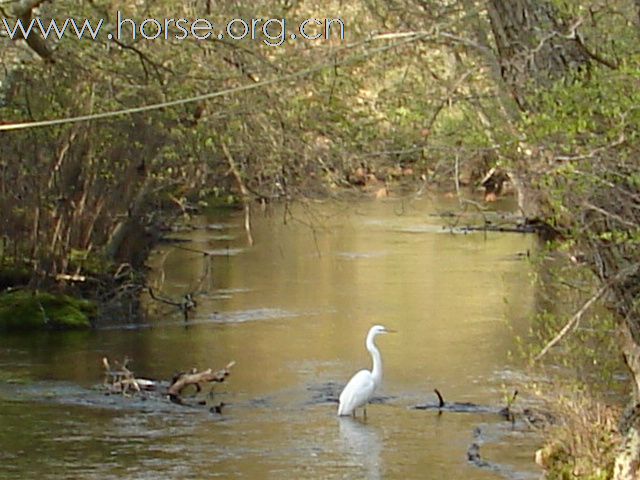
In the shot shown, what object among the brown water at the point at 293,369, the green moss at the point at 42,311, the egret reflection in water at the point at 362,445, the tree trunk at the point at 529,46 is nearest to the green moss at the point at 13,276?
the green moss at the point at 42,311

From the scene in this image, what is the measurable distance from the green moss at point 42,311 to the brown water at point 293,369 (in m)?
0.58

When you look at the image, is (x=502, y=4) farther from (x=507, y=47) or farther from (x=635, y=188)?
(x=635, y=188)

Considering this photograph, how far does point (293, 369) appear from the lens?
56.9ft

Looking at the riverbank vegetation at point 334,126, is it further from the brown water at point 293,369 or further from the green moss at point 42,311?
the brown water at point 293,369

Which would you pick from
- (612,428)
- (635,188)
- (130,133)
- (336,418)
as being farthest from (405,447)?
(130,133)

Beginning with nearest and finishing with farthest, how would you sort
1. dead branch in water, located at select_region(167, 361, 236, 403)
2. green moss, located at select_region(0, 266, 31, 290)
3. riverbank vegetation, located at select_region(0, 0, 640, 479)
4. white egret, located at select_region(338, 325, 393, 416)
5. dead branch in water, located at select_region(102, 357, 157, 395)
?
riverbank vegetation, located at select_region(0, 0, 640, 479), white egret, located at select_region(338, 325, 393, 416), dead branch in water, located at select_region(167, 361, 236, 403), dead branch in water, located at select_region(102, 357, 157, 395), green moss, located at select_region(0, 266, 31, 290)

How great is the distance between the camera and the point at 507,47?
10.4 metres

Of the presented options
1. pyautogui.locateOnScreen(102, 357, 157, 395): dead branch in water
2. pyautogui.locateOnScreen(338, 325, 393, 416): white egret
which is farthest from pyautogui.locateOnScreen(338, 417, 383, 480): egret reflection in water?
pyautogui.locateOnScreen(102, 357, 157, 395): dead branch in water

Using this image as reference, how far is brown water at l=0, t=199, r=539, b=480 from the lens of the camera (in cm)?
1298

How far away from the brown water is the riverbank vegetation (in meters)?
1.58

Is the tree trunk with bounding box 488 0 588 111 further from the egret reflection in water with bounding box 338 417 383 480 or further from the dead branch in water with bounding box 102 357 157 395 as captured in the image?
the dead branch in water with bounding box 102 357 157 395

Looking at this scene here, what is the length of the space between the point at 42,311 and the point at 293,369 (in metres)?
5.00

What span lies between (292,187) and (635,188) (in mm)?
9638

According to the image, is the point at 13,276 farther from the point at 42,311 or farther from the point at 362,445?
the point at 362,445
